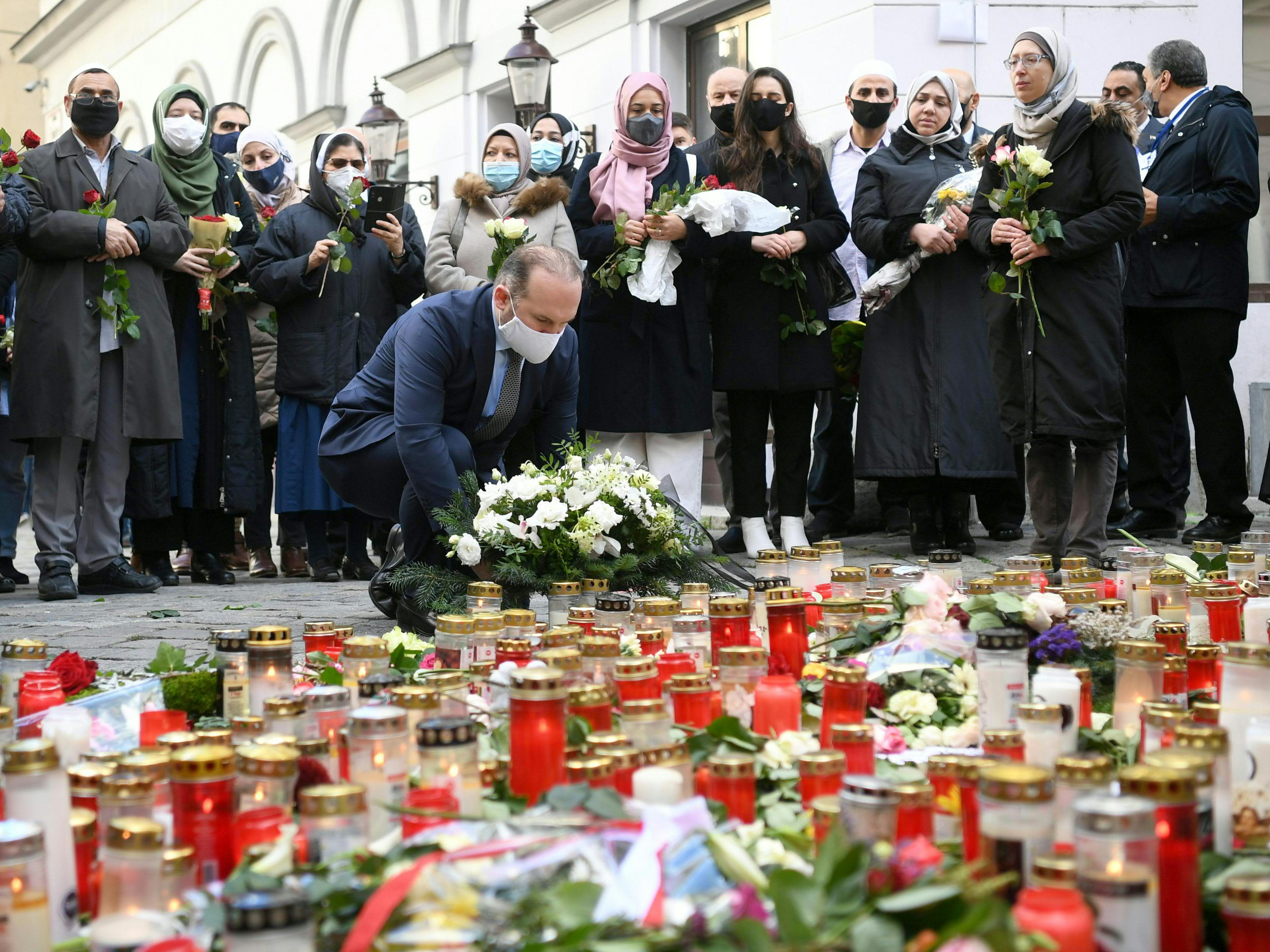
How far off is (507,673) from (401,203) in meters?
4.85

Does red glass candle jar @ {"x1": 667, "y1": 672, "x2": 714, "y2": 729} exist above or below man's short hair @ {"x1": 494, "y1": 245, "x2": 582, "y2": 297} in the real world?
below

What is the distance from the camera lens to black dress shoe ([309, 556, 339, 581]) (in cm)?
725

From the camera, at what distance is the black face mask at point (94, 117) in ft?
22.1

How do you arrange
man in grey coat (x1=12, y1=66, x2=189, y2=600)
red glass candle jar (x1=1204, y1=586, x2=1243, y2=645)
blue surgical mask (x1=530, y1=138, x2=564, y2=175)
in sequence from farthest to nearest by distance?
blue surgical mask (x1=530, y1=138, x2=564, y2=175), man in grey coat (x1=12, y1=66, x2=189, y2=600), red glass candle jar (x1=1204, y1=586, x2=1243, y2=645)

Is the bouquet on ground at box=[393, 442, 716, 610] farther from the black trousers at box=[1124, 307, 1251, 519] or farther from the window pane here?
the window pane

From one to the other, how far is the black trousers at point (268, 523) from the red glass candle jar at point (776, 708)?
5.04 m

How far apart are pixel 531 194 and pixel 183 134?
1798mm

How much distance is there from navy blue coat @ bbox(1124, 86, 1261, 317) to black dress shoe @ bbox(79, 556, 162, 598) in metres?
4.93

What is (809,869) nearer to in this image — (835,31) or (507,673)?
(507,673)

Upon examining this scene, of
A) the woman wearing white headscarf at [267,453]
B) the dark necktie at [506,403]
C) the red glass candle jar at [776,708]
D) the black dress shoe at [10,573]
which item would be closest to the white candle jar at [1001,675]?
the red glass candle jar at [776,708]

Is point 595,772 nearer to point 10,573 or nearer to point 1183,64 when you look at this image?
point 10,573

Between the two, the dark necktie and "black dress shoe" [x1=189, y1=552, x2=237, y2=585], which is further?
"black dress shoe" [x1=189, y1=552, x2=237, y2=585]

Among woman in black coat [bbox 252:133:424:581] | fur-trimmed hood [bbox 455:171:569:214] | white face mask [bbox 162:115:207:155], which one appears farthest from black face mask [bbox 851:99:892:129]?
white face mask [bbox 162:115:207:155]

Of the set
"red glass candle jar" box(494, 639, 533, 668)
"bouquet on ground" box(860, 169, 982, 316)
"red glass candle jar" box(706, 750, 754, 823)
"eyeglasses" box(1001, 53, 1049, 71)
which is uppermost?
"eyeglasses" box(1001, 53, 1049, 71)
